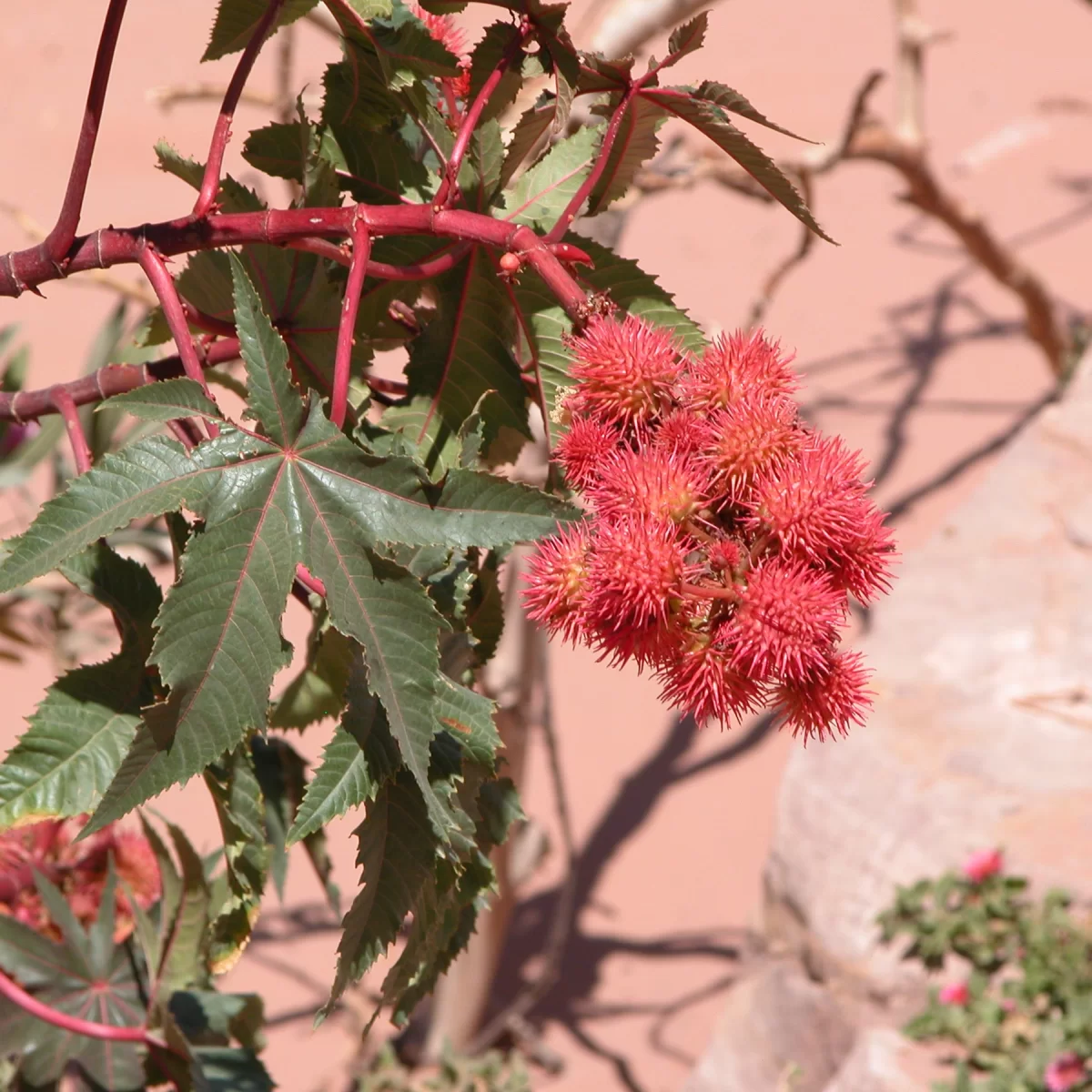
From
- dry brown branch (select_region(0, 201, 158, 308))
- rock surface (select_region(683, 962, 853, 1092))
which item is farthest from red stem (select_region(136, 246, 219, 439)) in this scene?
rock surface (select_region(683, 962, 853, 1092))

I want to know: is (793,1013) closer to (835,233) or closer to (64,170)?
(835,233)

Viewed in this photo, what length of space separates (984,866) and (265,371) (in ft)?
8.25

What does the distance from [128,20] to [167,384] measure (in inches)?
459

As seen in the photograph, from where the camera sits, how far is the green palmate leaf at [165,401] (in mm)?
842

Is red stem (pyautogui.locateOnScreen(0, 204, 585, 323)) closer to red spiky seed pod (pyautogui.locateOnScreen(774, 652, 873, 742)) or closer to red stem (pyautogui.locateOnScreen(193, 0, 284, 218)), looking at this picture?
red stem (pyautogui.locateOnScreen(193, 0, 284, 218))

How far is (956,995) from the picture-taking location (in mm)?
2787

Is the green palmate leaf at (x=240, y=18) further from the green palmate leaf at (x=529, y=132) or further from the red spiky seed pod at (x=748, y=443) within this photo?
the red spiky seed pod at (x=748, y=443)

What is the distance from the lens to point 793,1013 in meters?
3.16

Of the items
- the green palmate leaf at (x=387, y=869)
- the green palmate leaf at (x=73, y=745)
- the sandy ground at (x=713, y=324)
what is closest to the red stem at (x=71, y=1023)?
the green palmate leaf at (x=73, y=745)

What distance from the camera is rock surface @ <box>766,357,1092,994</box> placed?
3074mm

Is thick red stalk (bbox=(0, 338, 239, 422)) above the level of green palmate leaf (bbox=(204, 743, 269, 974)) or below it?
above

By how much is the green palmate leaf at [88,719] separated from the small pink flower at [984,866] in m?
2.37

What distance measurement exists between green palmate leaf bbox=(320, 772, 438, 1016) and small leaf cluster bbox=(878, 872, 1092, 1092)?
201 cm

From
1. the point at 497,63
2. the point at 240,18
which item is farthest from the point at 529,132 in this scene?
the point at 240,18
